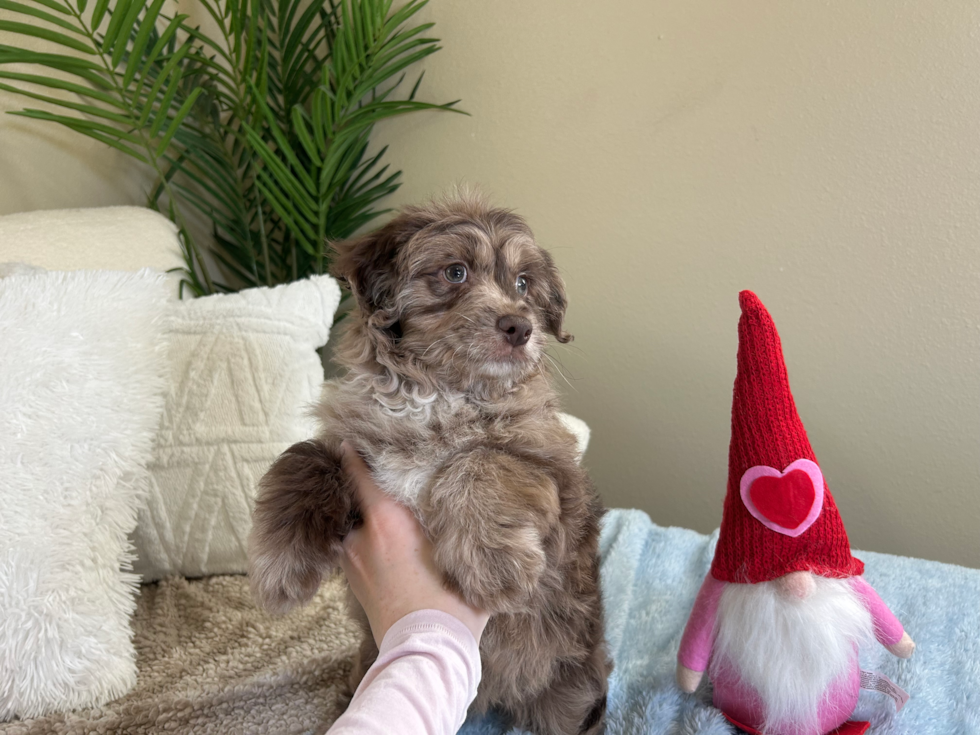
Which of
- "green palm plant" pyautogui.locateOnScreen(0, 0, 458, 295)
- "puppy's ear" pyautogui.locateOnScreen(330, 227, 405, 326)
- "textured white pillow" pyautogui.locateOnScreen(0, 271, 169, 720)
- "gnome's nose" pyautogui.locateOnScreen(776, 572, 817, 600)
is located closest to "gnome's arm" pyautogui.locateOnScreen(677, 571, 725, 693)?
"gnome's nose" pyautogui.locateOnScreen(776, 572, 817, 600)

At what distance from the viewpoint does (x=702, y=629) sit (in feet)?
4.70

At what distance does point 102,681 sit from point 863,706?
1788mm

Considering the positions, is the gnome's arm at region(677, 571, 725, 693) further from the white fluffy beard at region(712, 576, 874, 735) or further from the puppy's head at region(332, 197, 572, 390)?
Answer: the puppy's head at region(332, 197, 572, 390)

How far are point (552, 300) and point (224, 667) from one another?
126 cm

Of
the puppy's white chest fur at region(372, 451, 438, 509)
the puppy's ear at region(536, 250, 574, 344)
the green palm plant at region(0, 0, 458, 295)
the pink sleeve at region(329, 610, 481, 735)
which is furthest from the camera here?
the green palm plant at region(0, 0, 458, 295)

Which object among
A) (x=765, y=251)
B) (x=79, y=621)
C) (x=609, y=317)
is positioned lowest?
(x=79, y=621)

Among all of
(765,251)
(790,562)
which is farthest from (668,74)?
(790,562)

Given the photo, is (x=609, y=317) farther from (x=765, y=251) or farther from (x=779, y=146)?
(x=779, y=146)

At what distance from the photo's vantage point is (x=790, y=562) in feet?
4.17

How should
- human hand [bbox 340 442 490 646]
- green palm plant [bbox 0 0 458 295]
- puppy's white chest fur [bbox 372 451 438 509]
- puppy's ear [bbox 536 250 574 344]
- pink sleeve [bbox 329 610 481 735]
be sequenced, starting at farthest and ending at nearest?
green palm plant [bbox 0 0 458 295], puppy's ear [bbox 536 250 574 344], puppy's white chest fur [bbox 372 451 438 509], human hand [bbox 340 442 490 646], pink sleeve [bbox 329 610 481 735]

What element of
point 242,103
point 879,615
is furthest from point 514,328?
point 242,103

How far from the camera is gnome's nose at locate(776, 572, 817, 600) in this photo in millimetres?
1255

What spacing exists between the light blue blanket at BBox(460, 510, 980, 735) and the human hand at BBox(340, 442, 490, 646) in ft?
1.63

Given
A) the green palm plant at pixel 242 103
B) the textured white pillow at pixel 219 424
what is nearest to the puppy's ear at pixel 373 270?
the textured white pillow at pixel 219 424
